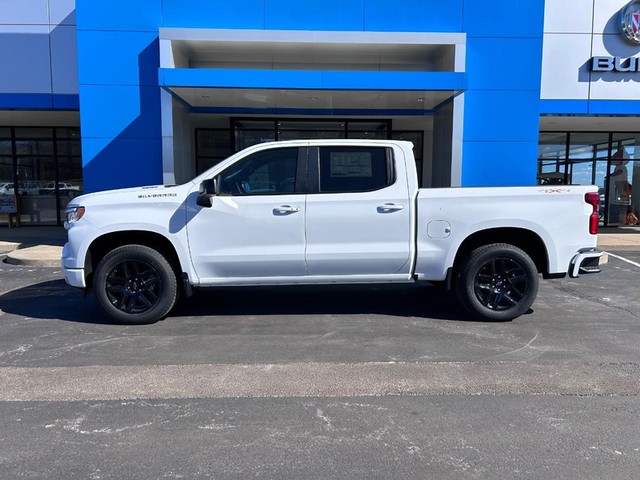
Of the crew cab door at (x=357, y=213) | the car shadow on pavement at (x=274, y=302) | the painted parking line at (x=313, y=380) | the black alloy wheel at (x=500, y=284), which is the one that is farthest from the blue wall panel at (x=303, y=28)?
the painted parking line at (x=313, y=380)

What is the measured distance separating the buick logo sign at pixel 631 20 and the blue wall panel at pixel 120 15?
11562mm

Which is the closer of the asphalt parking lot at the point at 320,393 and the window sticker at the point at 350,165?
the asphalt parking lot at the point at 320,393

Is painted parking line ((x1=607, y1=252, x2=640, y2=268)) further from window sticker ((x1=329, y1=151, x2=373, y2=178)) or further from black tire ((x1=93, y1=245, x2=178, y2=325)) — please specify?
black tire ((x1=93, y1=245, x2=178, y2=325))

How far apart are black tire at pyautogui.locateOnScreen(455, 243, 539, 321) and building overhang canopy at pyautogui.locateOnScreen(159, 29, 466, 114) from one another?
597cm

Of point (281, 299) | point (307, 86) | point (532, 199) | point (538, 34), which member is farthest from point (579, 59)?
point (281, 299)

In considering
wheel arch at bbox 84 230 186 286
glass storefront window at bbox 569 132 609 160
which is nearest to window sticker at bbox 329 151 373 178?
wheel arch at bbox 84 230 186 286

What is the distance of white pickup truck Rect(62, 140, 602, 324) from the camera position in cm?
579

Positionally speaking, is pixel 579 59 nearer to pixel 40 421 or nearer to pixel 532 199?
pixel 532 199

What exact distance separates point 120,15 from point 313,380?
34.0 feet

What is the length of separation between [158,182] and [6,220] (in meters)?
8.50

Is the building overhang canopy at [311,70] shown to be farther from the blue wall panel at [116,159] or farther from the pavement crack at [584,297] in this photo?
the pavement crack at [584,297]

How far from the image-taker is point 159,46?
11.3 m

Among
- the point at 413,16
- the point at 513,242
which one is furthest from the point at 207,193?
the point at 413,16

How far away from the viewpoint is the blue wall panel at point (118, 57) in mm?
11492
